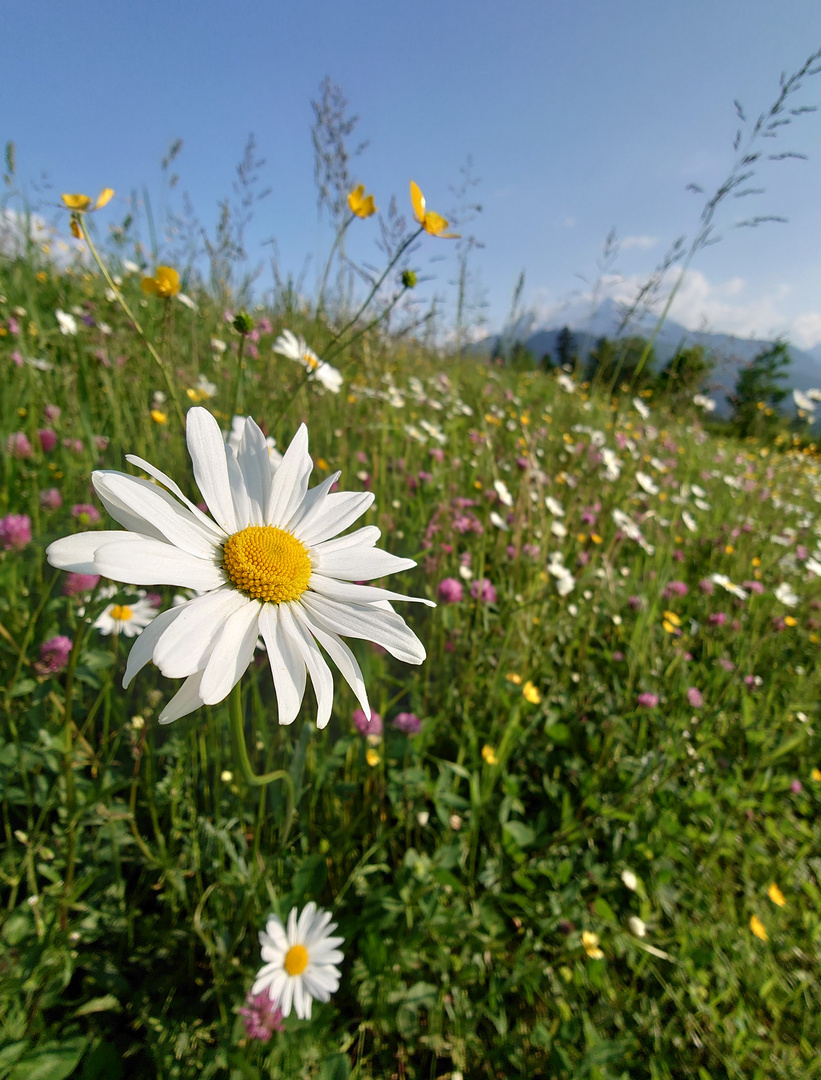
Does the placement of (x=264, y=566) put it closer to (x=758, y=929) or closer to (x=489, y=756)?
(x=489, y=756)

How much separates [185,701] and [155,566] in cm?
13

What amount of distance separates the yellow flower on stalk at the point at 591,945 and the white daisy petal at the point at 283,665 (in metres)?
1.10

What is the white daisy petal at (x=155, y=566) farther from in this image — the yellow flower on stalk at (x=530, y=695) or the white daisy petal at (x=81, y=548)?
the yellow flower on stalk at (x=530, y=695)

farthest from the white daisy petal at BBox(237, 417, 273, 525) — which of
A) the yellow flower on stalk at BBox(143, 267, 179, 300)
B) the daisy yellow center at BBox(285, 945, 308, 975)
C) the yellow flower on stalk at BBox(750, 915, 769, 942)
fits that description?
the yellow flower on stalk at BBox(750, 915, 769, 942)

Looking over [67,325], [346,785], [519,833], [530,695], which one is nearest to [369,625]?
[346,785]

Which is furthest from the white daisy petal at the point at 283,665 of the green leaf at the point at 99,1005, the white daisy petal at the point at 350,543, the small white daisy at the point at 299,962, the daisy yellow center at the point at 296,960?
the green leaf at the point at 99,1005

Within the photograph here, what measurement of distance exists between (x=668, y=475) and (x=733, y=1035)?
2.98 metres

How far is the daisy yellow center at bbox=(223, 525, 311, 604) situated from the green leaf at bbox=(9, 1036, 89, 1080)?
0.77m

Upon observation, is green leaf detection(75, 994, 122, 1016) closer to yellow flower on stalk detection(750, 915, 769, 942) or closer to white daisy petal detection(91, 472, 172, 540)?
white daisy petal detection(91, 472, 172, 540)

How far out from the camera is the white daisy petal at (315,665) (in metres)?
0.46

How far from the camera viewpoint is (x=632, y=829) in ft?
4.25

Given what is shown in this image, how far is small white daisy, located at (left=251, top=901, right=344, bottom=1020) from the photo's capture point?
0.79 meters

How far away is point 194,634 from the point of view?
0.43m

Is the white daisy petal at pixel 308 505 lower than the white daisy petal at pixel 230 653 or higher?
higher
